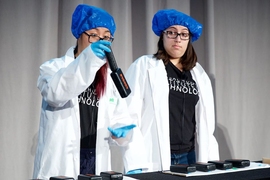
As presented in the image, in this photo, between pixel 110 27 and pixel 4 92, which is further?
pixel 4 92

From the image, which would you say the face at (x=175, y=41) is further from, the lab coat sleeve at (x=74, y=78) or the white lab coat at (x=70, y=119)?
the lab coat sleeve at (x=74, y=78)

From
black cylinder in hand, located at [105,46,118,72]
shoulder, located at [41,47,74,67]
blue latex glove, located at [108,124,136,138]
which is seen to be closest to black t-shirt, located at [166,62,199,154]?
blue latex glove, located at [108,124,136,138]

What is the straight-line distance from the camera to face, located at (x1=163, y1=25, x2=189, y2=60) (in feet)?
6.61

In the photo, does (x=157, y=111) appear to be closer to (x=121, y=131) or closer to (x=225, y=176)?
(x=121, y=131)

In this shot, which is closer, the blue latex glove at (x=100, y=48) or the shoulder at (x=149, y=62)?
the blue latex glove at (x=100, y=48)

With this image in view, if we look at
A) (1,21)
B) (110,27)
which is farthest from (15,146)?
(110,27)

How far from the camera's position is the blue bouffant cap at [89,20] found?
173 centimetres

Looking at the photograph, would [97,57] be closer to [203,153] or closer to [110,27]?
[110,27]

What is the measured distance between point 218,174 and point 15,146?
60.7 inches

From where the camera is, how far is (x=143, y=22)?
2.79 m

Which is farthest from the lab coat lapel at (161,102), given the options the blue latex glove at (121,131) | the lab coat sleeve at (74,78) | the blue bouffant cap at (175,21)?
the lab coat sleeve at (74,78)

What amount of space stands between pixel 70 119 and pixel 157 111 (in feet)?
1.59

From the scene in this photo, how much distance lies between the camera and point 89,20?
1.74 metres

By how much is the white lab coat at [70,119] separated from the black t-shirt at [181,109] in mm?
226
